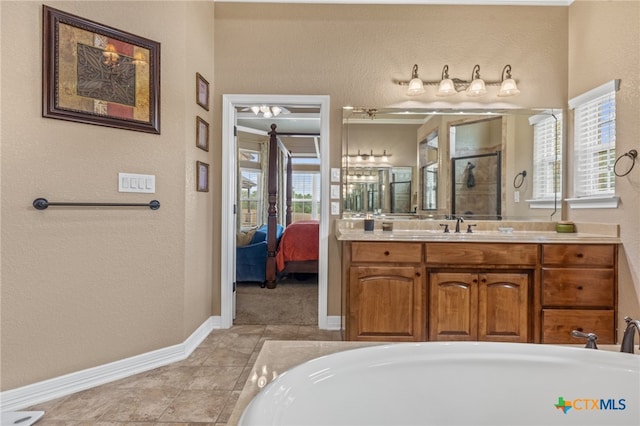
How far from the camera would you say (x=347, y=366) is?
1.03 metres

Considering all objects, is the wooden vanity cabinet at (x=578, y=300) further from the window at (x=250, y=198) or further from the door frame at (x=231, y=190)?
the window at (x=250, y=198)

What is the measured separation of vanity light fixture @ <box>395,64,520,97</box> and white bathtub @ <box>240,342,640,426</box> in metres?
2.23

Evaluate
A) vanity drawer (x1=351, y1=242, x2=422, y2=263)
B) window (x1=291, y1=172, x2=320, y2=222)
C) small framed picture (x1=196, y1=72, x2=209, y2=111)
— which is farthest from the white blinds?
window (x1=291, y1=172, x2=320, y2=222)

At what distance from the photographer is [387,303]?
220 centimetres

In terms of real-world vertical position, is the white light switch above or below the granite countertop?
above

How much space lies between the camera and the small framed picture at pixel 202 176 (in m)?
2.50

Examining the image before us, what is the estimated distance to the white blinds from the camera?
2303 mm

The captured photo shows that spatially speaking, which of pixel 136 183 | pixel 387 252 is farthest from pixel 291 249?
pixel 136 183

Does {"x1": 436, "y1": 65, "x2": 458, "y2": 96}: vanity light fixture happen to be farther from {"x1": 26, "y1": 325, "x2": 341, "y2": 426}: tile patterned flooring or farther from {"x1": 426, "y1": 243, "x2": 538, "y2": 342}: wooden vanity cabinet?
{"x1": 26, "y1": 325, "x2": 341, "y2": 426}: tile patterned flooring

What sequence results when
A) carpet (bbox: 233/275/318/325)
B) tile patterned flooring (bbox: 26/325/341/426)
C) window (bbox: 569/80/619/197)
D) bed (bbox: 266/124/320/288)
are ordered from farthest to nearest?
bed (bbox: 266/124/320/288), carpet (bbox: 233/275/318/325), window (bbox: 569/80/619/197), tile patterned flooring (bbox: 26/325/341/426)

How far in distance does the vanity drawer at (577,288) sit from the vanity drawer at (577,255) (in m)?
0.06

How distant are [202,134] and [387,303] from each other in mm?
1941

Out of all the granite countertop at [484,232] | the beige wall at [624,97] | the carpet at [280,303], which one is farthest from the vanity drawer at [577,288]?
the carpet at [280,303]

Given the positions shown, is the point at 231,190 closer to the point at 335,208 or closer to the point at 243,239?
the point at 335,208
